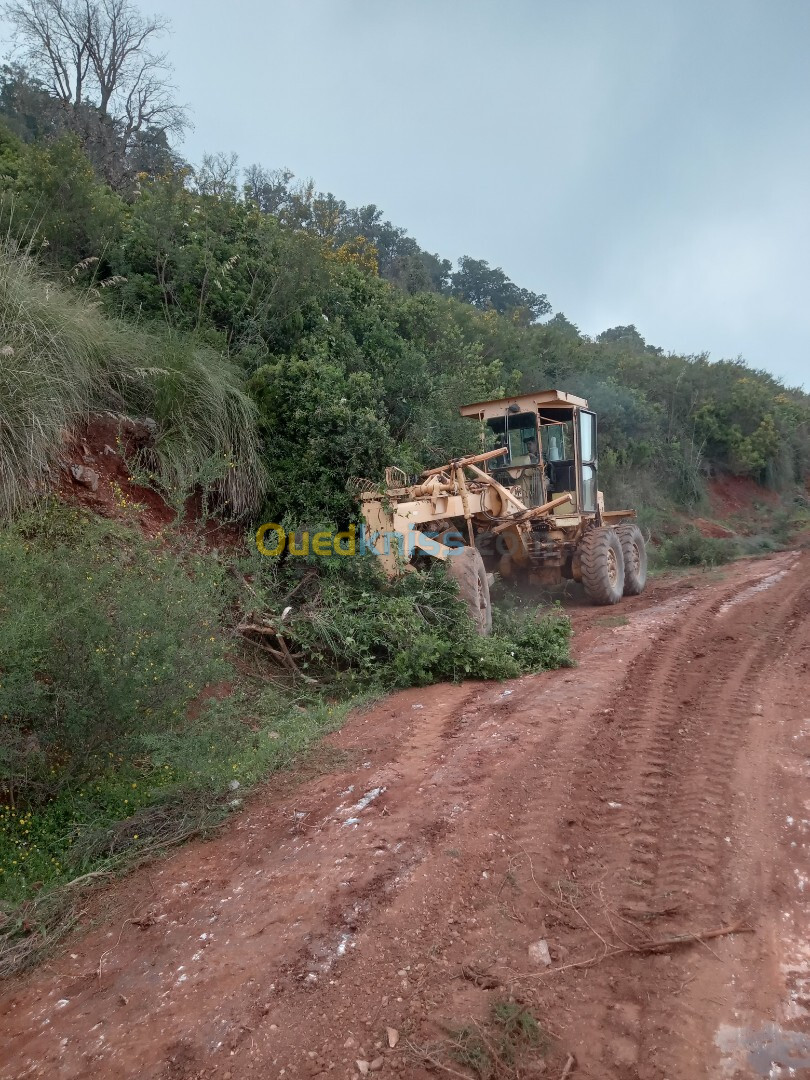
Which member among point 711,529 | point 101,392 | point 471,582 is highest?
point 101,392

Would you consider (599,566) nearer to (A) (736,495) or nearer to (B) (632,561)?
(B) (632,561)

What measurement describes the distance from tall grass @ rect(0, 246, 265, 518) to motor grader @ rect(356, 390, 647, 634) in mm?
1619

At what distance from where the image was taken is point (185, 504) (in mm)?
8508

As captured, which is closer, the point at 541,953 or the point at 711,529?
the point at 541,953

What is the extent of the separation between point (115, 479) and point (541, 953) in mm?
6229

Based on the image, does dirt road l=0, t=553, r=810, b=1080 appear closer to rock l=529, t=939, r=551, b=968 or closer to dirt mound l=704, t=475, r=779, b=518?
rock l=529, t=939, r=551, b=968

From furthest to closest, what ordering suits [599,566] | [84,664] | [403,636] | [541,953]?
[599,566], [403,636], [84,664], [541,953]

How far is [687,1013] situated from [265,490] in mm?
7080

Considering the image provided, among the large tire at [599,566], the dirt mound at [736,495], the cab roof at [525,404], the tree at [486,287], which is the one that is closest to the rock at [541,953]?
the large tire at [599,566]

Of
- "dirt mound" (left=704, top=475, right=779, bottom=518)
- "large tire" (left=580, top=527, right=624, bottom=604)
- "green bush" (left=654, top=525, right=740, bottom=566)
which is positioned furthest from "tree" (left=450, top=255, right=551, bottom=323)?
"large tire" (left=580, top=527, right=624, bottom=604)

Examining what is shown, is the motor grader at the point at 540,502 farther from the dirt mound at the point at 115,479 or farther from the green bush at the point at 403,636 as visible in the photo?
the dirt mound at the point at 115,479

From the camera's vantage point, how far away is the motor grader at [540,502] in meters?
9.48

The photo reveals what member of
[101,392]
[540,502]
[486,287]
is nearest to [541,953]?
[101,392]

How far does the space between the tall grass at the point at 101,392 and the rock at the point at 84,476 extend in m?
0.24
